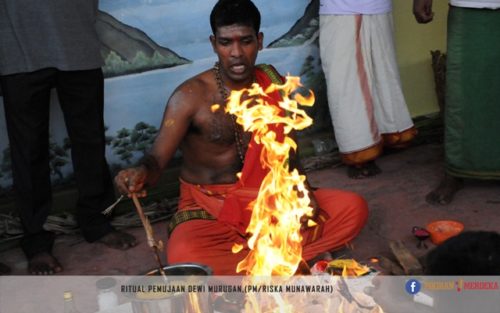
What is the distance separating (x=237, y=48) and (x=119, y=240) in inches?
66.9

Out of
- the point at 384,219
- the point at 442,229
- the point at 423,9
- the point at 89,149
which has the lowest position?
the point at 384,219

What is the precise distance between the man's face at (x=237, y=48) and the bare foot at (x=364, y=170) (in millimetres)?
2034

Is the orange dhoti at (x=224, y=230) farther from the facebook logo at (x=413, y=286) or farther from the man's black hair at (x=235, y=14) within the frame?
the man's black hair at (x=235, y=14)

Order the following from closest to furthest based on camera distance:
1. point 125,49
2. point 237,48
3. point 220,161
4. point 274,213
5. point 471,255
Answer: point 471,255 → point 274,213 → point 237,48 → point 220,161 → point 125,49

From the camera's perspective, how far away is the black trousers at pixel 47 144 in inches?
161

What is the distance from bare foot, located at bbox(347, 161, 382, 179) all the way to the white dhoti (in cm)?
10

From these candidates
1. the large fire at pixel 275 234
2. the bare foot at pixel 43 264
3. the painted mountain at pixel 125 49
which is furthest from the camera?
the painted mountain at pixel 125 49

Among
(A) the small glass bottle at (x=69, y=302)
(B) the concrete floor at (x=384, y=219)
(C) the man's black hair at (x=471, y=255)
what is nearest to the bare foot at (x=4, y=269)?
(B) the concrete floor at (x=384, y=219)

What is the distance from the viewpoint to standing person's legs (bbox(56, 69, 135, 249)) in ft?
14.1

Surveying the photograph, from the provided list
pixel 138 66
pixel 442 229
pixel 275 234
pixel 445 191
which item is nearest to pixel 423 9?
pixel 445 191

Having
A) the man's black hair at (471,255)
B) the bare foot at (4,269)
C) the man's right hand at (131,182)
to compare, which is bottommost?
the bare foot at (4,269)

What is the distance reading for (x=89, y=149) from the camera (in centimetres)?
443

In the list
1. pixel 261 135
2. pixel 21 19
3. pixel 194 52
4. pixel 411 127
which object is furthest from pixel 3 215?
pixel 411 127

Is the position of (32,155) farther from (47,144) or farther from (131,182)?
(131,182)
